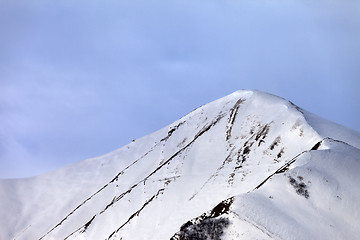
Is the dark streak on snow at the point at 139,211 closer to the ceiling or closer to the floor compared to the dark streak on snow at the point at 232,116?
closer to the floor

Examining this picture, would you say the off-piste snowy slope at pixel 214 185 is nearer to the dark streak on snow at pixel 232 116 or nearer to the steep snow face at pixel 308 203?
the steep snow face at pixel 308 203

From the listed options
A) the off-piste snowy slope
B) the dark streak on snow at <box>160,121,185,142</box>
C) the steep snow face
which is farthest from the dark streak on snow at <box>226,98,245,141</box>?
the steep snow face

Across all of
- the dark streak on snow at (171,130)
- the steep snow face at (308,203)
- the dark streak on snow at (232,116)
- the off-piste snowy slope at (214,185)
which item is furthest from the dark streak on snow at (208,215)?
the dark streak on snow at (171,130)

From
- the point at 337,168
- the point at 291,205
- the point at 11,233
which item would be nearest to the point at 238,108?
the point at 337,168

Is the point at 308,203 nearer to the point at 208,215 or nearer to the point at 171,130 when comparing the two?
the point at 208,215

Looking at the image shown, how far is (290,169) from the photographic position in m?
33.3

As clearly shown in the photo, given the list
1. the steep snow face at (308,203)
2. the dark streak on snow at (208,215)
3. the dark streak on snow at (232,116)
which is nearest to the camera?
the dark streak on snow at (208,215)

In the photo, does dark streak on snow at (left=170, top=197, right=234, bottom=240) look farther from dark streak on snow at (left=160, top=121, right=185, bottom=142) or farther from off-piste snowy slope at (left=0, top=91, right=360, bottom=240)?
dark streak on snow at (left=160, top=121, right=185, bottom=142)

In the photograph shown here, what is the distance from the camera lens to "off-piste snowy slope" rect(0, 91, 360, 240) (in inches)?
1123

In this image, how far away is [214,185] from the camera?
46062mm

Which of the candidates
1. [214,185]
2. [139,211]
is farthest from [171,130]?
[214,185]

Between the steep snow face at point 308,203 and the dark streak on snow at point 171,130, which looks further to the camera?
the dark streak on snow at point 171,130

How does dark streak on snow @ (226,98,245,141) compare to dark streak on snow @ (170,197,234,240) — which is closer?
dark streak on snow @ (170,197,234,240)

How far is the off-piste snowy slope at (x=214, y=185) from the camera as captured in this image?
28.5 meters
